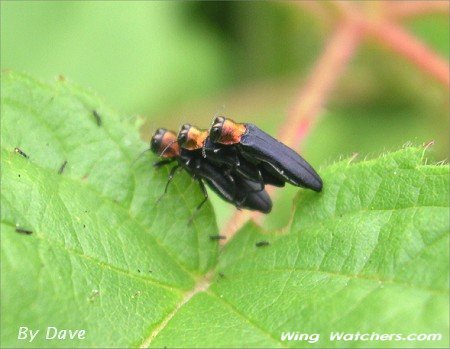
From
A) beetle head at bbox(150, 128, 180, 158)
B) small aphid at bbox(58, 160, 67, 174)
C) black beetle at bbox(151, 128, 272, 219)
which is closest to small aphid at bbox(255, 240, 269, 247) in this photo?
black beetle at bbox(151, 128, 272, 219)

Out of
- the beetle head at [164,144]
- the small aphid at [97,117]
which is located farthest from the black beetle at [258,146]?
the small aphid at [97,117]

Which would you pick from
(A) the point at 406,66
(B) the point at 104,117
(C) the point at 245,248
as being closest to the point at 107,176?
(B) the point at 104,117

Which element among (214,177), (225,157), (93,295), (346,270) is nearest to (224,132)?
(225,157)

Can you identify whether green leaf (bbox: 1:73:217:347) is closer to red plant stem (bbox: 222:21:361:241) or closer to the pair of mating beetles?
the pair of mating beetles

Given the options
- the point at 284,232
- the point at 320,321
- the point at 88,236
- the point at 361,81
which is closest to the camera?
the point at 320,321

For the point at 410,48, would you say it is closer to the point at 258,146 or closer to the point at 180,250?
the point at 258,146

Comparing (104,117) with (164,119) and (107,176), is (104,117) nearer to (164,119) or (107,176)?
(107,176)

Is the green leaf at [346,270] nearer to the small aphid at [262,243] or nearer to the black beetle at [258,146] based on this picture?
the small aphid at [262,243]

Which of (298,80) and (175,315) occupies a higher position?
(298,80)
